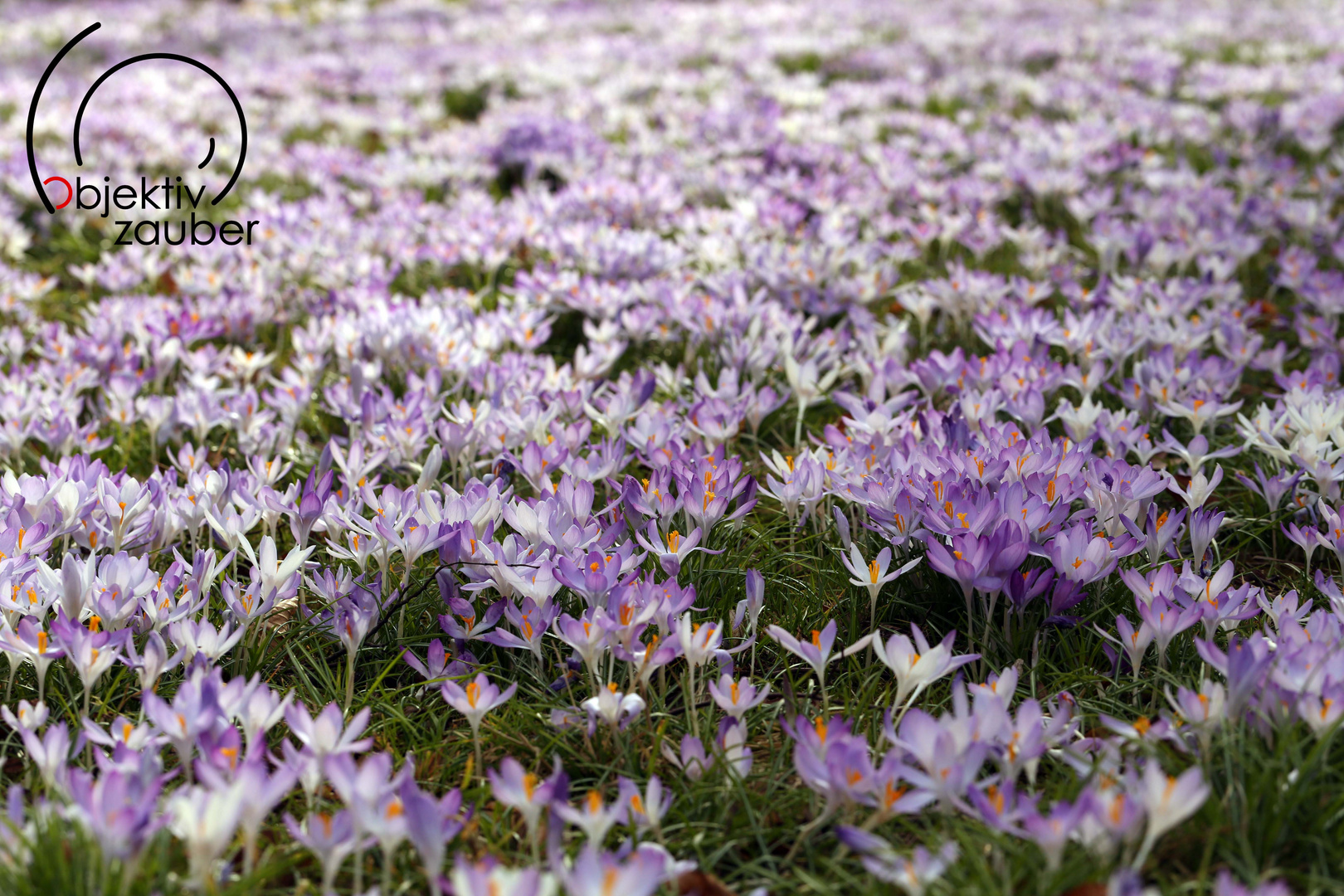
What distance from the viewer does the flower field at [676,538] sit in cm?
159

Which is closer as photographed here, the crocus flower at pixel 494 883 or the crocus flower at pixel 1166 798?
the crocus flower at pixel 494 883

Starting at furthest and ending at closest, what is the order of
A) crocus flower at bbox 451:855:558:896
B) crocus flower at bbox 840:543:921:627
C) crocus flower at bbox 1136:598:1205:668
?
crocus flower at bbox 840:543:921:627, crocus flower at bbox 1136:598:1205:668, crocus flower at bbox 451:855:558:896

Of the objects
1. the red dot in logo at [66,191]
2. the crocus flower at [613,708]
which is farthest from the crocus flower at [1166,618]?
the red dot in logo at [66,191]

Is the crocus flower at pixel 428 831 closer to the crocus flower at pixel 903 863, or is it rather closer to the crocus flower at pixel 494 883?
the crocus flower at pixel 494 883

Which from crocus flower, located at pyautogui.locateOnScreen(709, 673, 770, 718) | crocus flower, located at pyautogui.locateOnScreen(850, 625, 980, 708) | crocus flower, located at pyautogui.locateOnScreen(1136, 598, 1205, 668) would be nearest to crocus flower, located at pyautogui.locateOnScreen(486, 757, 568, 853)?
crocus flower, located at pyautogui.locateOnScreen(709, 673, 770, 718)

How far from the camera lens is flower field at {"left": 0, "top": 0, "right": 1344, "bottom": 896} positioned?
1591mm

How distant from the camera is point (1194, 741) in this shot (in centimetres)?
176

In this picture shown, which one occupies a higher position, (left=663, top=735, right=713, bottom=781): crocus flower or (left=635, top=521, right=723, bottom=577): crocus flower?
(left=635, top=521, right=723, bottom=577): crocus flower

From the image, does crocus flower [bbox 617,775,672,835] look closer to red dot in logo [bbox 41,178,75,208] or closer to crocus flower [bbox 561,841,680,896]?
crocus flower [bbox 561,841,680,896]

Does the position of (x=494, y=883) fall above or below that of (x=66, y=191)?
below

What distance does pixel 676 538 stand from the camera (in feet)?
7.22

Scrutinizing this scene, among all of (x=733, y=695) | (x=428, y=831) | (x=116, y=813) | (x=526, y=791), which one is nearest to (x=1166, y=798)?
(x=733, y=695)

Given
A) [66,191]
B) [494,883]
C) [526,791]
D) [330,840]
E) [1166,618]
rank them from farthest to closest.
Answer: [66,191] < [1166,618] < [526,791] < [330,840] < [494,883]

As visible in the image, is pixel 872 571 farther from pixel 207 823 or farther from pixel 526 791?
pixel 207 823
